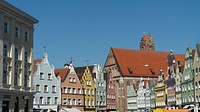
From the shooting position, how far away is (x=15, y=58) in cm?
5106

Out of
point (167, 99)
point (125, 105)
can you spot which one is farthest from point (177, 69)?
point (125, 105)

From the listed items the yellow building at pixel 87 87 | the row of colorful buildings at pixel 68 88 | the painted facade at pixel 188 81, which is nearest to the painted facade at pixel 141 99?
the row of colorful buildings at pixel 68 88

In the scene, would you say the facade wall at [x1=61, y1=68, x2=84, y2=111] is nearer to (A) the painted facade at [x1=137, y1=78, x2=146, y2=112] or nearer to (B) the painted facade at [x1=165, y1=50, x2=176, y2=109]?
(B) the painted facade at [x1=165, y1=50, x2=176, y2=109]

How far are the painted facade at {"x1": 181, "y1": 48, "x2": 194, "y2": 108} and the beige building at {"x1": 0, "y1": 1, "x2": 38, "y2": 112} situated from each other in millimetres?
33901

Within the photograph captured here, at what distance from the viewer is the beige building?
4712cm

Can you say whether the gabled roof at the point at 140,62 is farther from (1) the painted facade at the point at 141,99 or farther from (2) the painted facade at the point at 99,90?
(2) the painted facade at the point at 99,90

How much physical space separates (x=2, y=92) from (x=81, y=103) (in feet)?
144

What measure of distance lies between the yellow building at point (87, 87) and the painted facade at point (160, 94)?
1563 centimetres


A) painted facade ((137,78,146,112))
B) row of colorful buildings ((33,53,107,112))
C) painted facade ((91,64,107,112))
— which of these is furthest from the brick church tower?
painted facade ((91,64,107,112))

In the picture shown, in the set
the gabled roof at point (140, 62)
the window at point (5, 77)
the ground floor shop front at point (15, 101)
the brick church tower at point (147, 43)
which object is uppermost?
the brick church tower at point (147, 43)

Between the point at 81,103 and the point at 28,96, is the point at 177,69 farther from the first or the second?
the point at 28,96

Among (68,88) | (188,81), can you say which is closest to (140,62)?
(68,88)

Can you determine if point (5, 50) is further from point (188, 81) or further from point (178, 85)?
point (178, 85)

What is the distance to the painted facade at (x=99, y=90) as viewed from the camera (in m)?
96.9
